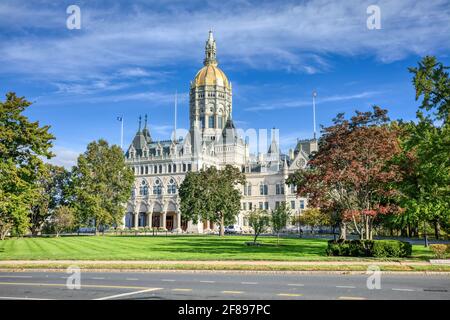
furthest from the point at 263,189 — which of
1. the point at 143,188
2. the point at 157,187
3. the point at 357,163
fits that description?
the point at 357,163

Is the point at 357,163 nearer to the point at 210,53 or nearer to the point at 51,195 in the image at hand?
the point at 51,195

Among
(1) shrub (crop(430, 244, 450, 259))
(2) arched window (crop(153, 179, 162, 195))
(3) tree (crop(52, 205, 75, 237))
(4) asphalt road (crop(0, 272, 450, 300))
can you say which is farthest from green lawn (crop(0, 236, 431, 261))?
(2) arched window (crop(153, 179, 162, 195))

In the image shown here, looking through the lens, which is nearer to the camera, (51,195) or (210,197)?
(210,197)

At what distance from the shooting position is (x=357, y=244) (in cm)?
3109

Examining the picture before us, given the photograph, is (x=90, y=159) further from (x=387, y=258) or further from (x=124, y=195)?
(x=387, y=258)

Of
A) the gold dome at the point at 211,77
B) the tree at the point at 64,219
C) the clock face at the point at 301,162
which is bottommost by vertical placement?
the tree at the point at 64,219

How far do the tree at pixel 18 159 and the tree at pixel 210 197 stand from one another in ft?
118

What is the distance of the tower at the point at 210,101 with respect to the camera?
120m

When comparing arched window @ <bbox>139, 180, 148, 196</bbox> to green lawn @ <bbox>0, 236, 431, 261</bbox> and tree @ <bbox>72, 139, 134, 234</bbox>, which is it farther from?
green lawn @ <bbox>0, 236, 431, 261</bbox>

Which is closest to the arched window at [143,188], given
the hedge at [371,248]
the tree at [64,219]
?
the tree at [64,219]

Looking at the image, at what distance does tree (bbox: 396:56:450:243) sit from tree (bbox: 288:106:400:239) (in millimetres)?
1510

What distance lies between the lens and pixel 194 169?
98500mm

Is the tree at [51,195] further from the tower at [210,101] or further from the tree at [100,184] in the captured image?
the tower at [210,101]

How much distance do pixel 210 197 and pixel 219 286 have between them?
53032 mm
